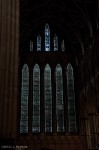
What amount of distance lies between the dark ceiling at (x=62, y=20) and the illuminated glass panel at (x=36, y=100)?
2880mm

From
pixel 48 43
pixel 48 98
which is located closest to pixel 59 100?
pixel 48 98

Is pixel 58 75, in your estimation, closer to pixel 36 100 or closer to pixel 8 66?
pixel 36 100

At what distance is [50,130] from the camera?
2895 centimetres

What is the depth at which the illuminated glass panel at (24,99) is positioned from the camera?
28938 mm

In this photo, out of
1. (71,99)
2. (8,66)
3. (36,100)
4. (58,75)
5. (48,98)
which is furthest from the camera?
(58,75)

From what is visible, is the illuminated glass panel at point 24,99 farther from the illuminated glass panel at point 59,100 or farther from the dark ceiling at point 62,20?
the illuminated glass panel at point 59,100

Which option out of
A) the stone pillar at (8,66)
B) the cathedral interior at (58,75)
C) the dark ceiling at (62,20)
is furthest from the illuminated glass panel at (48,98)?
the stone pillar at (8,66)

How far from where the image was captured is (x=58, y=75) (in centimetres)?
3066

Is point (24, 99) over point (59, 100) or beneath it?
over

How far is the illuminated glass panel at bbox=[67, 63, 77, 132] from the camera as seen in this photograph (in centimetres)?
2933

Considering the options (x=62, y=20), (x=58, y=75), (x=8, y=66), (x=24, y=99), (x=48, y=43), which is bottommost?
(x=24, y=99)

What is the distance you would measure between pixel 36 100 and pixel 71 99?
11.9 ft

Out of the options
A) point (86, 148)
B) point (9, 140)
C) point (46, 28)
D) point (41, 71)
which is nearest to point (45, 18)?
point (46, 28)

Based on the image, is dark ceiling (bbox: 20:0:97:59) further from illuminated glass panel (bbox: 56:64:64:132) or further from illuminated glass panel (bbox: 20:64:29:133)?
illuminated glass panel (bbox: 56:64:64:132)
